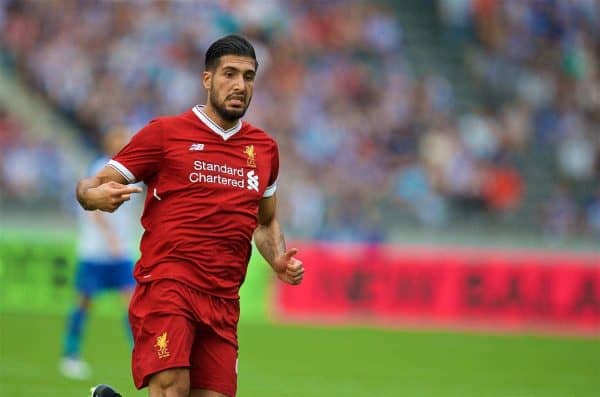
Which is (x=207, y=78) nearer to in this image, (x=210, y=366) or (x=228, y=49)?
(x=228, y=49)

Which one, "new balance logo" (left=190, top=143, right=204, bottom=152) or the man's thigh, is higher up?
"new balance logo" (left=190, top=143, right=204, bottom=152)

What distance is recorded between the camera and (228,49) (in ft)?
24.1

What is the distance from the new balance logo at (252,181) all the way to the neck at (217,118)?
1.02 feet

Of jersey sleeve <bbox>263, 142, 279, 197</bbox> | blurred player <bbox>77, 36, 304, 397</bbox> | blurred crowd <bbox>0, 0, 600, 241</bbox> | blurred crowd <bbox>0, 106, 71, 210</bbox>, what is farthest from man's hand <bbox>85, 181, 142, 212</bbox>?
blurred crowd <bbox>0, 106, 71, 210</bbox>

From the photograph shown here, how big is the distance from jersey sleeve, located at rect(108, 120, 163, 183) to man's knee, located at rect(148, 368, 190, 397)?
1.14m

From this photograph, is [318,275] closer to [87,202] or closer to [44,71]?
[44,71]

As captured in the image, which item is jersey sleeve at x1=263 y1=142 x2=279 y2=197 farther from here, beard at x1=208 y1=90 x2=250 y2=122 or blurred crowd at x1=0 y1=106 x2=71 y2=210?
blurred crowd at x1=0 y1=106 x2=71 y2=210

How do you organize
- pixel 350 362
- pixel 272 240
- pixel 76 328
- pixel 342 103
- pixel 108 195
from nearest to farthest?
pixel 108 195 → pixel 272 240 → pixel 76 328 → pixel 350 362 → pixel 342 103

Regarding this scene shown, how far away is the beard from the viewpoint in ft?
24.1

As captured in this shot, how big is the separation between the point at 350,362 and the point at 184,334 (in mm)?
8967

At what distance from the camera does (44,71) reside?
26.9m

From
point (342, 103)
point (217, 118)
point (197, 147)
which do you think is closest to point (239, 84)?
point (217, 118)

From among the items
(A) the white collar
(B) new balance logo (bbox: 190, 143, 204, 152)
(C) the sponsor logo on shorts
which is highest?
(A) the white collar

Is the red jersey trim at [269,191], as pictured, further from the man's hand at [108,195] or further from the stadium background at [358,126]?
the stadium background at [358,126]
